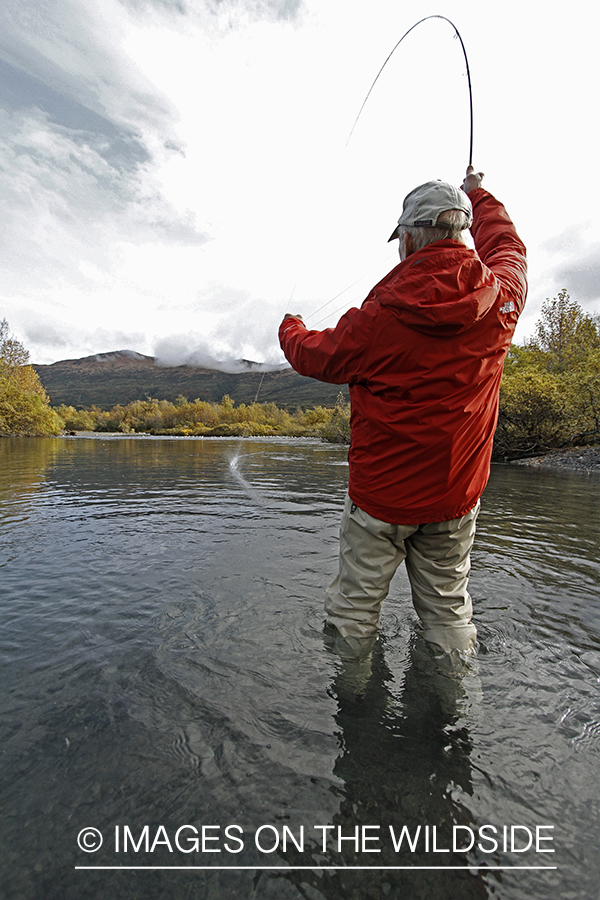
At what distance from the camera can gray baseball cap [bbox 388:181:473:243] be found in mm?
2125

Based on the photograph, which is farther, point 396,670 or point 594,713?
point 396,670

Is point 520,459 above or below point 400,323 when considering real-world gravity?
below

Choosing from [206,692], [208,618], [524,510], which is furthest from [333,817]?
[524,510]

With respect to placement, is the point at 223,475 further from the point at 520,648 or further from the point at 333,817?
the point at 333,817

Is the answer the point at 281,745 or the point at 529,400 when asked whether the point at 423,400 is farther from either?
the point at 529,400

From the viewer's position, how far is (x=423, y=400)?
2.08 m

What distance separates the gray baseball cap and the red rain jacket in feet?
0.60

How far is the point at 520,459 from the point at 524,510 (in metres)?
18.9

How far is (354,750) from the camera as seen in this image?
2.00 m

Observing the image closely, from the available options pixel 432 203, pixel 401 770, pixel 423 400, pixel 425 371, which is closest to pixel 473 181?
pixel 432 203

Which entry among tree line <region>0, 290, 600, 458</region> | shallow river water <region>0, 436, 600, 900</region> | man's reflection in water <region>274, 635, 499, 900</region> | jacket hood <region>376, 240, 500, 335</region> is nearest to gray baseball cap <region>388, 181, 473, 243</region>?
jacket hood <region>376, 240, 500, 335</region>

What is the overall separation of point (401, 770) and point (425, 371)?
186cm

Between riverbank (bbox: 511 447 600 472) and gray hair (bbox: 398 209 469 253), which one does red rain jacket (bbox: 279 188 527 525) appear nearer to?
gray hair (bbox: 398 209 469 253)

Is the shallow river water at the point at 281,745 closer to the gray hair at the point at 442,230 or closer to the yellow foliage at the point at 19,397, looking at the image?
the gray hair at the point at 442,230
